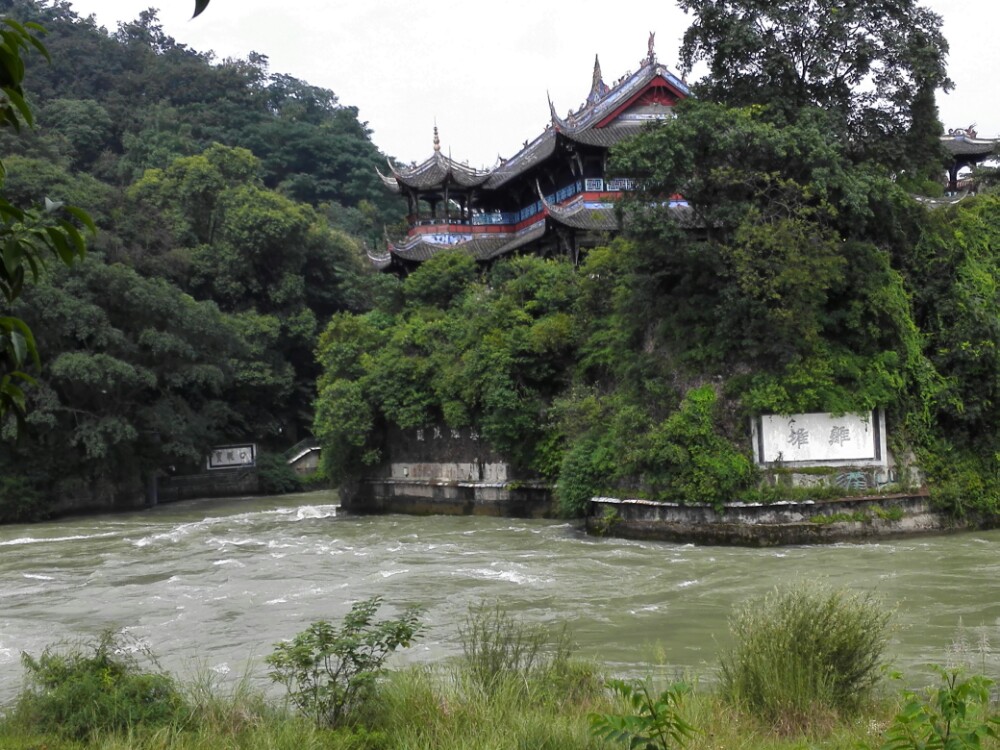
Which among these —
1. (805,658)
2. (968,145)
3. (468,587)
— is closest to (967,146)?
(968,145)

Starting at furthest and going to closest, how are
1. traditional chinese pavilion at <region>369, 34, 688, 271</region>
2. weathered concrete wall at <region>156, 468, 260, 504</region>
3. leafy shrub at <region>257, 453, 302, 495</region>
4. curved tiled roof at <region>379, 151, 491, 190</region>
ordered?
leafy shrub at <region>257, 453, 302, 495</region>, weathered concrete wall at <region>156, 468, 260, 504</region>, curved tiled roof at <region>379, 151, 491, 190</region>, traditional chinese pavilion at <region>369, 34, 688, 271</region>

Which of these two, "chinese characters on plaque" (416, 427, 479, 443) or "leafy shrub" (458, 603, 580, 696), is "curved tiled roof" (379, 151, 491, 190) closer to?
"chinese characters on plaque" (416, 427, 479, 443)

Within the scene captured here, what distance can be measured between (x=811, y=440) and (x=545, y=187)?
16792 millimetres

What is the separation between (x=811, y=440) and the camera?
1736 cm

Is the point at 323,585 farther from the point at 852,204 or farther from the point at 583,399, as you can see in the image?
the point at 852,204

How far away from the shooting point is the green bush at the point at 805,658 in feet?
19.7

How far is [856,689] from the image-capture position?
20.5 ft

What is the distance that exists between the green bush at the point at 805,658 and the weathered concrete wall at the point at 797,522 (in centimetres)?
1030

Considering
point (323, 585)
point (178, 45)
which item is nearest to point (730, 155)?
point (323, 585)

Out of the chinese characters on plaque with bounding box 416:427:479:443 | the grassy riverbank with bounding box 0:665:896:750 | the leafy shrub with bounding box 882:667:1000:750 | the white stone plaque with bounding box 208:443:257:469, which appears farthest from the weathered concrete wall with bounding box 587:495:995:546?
the white stone plaque with bounding box 208:443:257:469

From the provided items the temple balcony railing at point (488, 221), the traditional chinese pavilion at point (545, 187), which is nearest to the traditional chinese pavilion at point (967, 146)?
the traditional chinese pavilion at point (545, 187)

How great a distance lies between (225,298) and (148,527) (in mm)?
16676

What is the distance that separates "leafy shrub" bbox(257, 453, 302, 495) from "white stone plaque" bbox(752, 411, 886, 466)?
24.4m

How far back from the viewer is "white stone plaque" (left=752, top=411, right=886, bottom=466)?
17.3 metres
